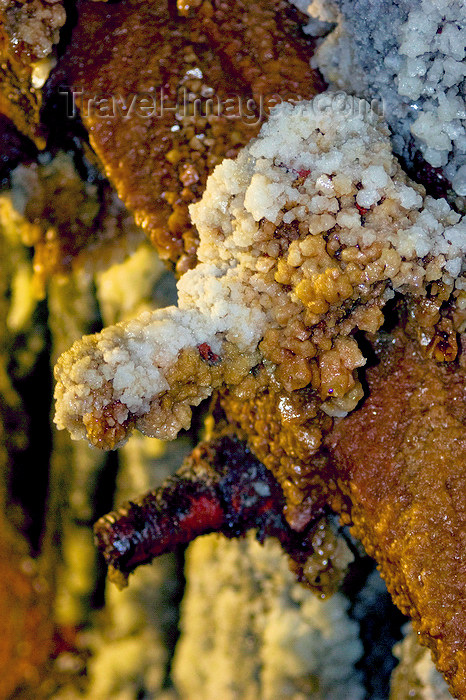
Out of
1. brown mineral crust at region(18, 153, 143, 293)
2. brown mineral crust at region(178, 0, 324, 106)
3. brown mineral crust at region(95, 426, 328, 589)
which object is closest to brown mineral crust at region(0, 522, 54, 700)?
brown mineral crust at region(95, 426, 328, 589)

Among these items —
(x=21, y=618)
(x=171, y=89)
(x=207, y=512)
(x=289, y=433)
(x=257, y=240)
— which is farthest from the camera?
(x=21, y=618)

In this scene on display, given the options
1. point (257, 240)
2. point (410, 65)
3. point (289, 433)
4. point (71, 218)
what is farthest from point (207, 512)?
point (410, 65)

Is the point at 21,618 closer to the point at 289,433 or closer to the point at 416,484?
the point at 289,433

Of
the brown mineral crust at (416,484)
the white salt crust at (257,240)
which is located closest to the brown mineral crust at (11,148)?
the white salt crust at (257,240)

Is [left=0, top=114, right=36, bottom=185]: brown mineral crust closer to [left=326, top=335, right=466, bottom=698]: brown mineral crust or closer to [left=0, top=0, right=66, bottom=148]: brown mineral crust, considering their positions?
[left=0, top=0, right=66, bottom=148]: brown mineral crust

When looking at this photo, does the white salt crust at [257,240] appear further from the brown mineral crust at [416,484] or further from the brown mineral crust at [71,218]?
the brown mineral crust at [71,218]

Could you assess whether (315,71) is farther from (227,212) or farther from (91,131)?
(91,131)

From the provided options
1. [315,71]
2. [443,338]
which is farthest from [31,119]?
[443,338]
